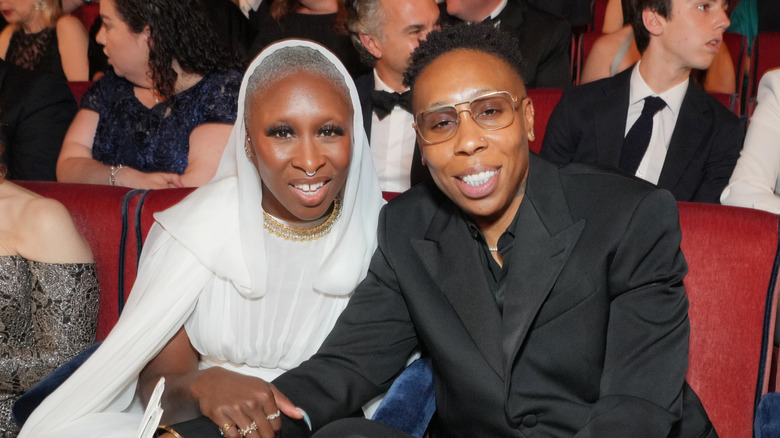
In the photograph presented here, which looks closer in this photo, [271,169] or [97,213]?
[271,169]

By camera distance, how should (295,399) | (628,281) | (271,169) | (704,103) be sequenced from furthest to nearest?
(704,103) < (271,169) < (295,399) < (628,281)

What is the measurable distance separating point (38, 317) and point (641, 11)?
2.37 metres

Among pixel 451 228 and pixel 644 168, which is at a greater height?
pixel 451 228

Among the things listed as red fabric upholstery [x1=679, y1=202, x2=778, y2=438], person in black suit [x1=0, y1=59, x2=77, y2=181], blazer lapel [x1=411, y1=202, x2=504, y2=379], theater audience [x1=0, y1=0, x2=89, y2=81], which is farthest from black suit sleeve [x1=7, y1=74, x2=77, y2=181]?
red fabric upholstery [x1=679, y1=202, x2=778, y2=438]

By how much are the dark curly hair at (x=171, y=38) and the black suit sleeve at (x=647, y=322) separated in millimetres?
2012

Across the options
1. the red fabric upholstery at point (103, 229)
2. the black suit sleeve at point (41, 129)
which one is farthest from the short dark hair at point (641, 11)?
the black suit sleeve at point (41, 129)

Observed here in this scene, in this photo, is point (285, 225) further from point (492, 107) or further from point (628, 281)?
point (628, 281)

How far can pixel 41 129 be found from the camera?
3.61m

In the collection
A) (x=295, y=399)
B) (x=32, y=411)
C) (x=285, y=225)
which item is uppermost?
(x=285, y=225)

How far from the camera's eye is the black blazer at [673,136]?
304cm

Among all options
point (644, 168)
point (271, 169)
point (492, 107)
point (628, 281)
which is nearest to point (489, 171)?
point (492, 107)

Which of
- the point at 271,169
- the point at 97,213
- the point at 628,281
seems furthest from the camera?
the point at 97,213

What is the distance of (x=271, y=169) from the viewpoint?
208cm

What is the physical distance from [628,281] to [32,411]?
4.52 feet
